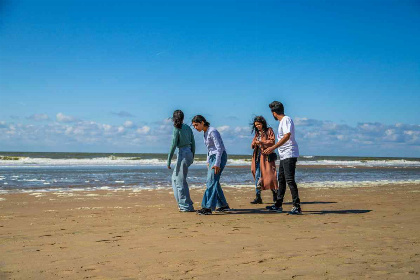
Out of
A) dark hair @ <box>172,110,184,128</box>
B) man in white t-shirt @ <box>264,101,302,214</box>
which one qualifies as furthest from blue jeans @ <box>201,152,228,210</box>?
man in white t-shirt @ <box>264,101,302,214</box>

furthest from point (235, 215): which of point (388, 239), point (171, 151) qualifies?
point (388, 239)

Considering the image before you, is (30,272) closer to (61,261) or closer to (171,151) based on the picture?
(61,261)

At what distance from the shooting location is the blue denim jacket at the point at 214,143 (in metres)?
Result: 7.12

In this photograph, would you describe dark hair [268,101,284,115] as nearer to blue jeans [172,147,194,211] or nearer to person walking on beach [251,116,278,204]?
person walking on beach [251,116,278,204]

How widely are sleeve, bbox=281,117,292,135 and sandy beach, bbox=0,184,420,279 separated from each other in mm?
1463

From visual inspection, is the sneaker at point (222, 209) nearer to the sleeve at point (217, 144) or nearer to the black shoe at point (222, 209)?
the black shoe at point (222, 209)

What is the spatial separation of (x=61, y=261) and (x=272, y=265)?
2014mm

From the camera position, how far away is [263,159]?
26.4 ft

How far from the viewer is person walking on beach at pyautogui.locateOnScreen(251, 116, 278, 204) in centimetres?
791

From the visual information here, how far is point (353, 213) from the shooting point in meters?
7.02

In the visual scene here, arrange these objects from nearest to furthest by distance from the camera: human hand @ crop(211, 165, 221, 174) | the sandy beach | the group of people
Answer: the sandy beach, the group of people, human hand @ crop(211, 165, 221, 174)

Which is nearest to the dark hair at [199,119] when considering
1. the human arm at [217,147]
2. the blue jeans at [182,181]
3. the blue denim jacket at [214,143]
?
the blue denim jacket at [214,143]

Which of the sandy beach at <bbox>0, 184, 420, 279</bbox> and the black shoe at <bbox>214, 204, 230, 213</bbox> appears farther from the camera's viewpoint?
the black shoe at <bbox>214, 204, 230, 213</bbox>

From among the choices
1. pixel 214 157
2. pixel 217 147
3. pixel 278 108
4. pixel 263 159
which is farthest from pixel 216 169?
pixel 278 108
